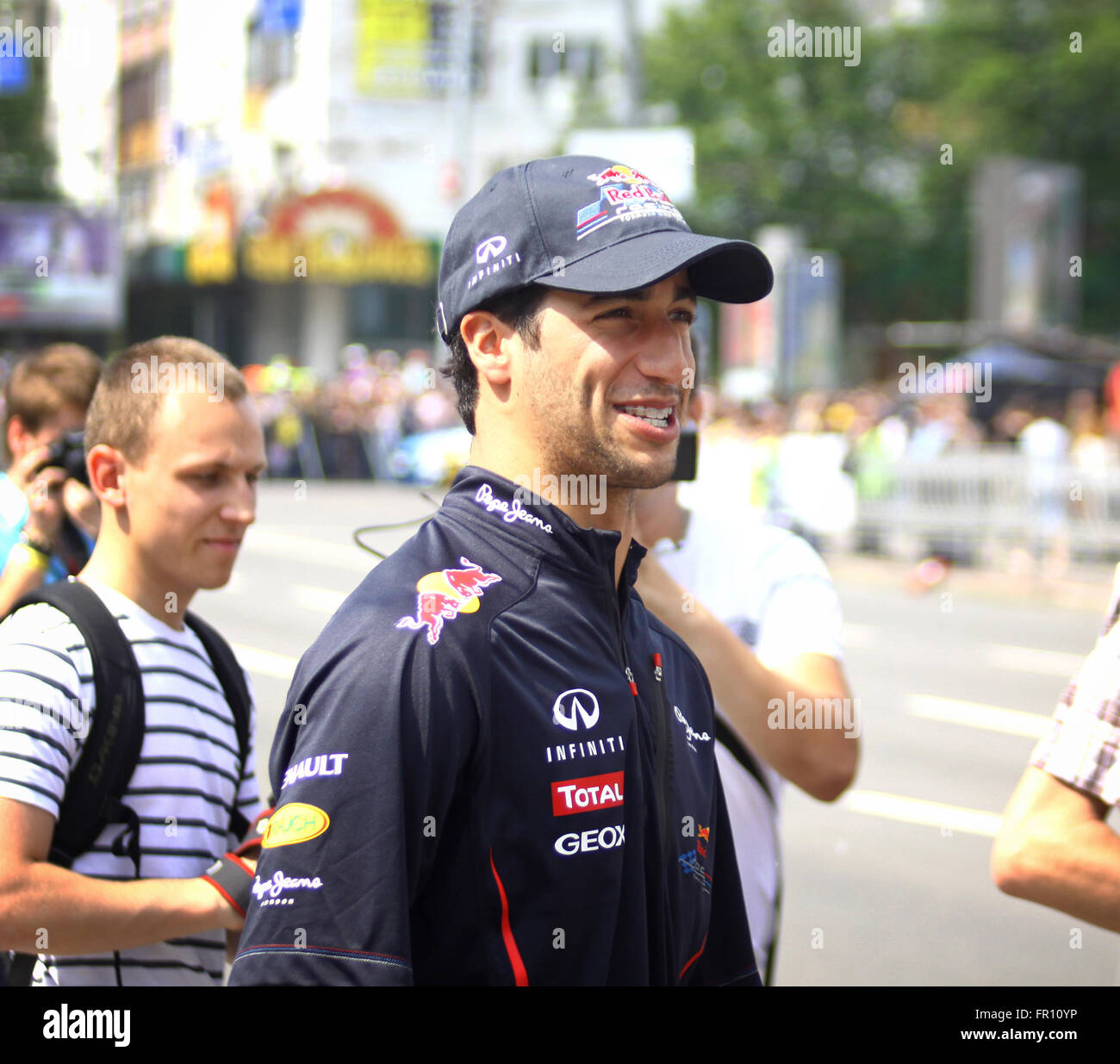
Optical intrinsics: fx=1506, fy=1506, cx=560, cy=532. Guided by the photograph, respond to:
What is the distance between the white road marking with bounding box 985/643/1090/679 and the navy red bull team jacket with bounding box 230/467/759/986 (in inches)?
393

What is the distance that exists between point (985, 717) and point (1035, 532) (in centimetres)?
789

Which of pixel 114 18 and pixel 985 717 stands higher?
pixel 114 18

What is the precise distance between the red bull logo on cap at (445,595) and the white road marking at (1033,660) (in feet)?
33.1

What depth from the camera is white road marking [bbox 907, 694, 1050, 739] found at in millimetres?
9422

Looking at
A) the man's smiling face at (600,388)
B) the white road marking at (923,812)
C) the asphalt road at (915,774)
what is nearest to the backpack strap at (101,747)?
the man's smiling face at (600,388)

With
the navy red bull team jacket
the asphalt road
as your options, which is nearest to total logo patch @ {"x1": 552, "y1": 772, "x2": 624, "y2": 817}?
the navy red bull team jacket

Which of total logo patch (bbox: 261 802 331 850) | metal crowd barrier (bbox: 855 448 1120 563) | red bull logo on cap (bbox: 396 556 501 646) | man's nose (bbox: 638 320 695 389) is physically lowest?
metal crowd barrier (bbox: 855 448 1120 563)

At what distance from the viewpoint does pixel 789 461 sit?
56.3 feet

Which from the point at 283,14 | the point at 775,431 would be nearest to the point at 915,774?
the point at 775,431

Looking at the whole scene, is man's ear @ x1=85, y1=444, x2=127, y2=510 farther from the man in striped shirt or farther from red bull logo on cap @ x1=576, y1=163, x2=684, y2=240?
red bull logo on cap @ x1=576, y1=163, x2=684, y2=240

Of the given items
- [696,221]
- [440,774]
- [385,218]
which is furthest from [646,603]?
[696,221]

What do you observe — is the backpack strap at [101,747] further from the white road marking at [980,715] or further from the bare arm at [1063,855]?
the white road marking at [980,715]

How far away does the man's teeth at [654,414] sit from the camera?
6.33 feet
